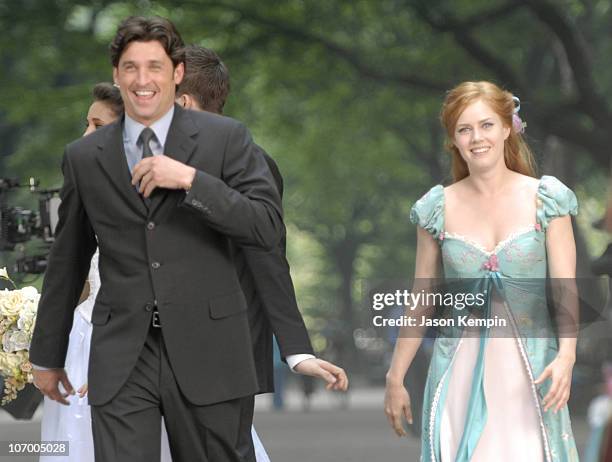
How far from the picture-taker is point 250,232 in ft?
15.4

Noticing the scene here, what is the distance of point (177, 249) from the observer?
475 centimetres

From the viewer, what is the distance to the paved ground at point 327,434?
1633 centimetres

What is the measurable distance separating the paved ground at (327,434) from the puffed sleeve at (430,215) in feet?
8.58

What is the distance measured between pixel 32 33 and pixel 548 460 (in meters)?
17.6

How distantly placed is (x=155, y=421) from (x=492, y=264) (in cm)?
159

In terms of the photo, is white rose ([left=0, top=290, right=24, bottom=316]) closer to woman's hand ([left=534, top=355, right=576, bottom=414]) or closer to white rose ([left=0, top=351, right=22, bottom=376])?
white rose ([left=0, top=351, right=22, bottom=376])

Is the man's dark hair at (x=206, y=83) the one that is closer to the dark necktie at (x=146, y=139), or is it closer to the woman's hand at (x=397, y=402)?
the woman's hand at (x=397, y=402)

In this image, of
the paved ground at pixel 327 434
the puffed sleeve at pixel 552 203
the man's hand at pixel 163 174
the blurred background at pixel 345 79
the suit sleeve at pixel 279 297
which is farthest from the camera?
the blurred background at pixel 345 79

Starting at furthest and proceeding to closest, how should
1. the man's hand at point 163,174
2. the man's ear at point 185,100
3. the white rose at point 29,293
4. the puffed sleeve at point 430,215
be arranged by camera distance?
the white rose at point 29,293, the man's ear at point 185,100, the puffed sleeve at point 430,215, the man's hand at point 163,174

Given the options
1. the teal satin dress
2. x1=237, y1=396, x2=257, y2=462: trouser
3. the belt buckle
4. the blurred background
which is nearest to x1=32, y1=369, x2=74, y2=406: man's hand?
the belt buckle

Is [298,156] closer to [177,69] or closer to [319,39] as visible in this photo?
[319,39]

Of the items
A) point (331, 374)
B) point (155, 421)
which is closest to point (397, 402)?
point (331, 374)

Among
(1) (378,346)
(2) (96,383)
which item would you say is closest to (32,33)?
(1) (378,346)

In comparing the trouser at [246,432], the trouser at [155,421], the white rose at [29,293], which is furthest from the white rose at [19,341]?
the trouser at [155,421]
